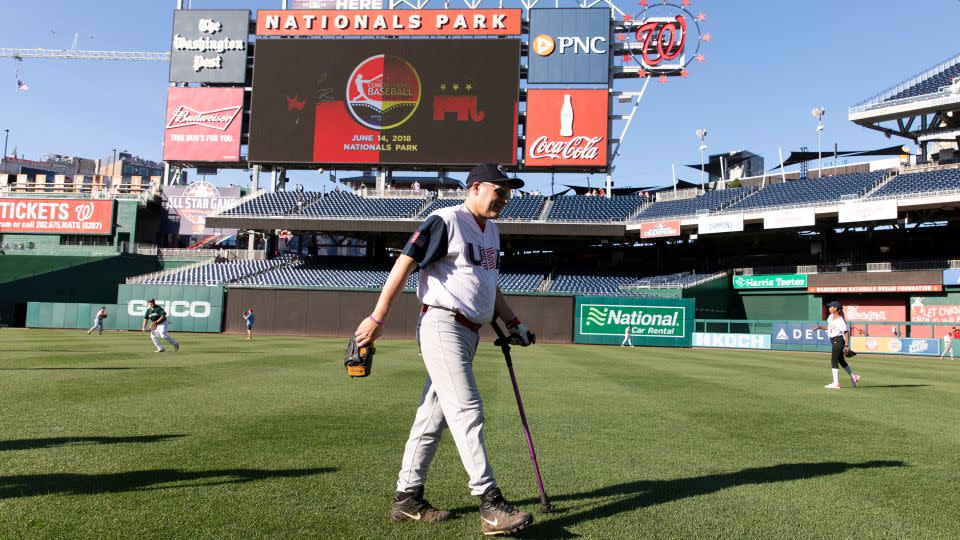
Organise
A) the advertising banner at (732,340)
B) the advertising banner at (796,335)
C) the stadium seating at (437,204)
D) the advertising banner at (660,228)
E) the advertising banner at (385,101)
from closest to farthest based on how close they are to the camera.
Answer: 1. the advertising banner at (796,335)
2. the advertising banner at (732,340)
3. the advertising banner at (660,228)
4. the advertising banner at (385,101)
5. the stadium seating at (437,204)

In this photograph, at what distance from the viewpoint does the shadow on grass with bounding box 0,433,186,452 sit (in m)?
5.76

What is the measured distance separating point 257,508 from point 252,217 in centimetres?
4098

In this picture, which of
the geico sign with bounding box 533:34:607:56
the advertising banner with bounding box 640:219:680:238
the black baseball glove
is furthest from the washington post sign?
the black baseball glove

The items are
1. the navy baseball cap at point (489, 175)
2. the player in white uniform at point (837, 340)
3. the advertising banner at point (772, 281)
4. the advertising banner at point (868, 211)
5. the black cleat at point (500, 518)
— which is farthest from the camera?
the advertising banner at point (772, 281)

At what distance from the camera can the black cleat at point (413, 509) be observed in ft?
13.4

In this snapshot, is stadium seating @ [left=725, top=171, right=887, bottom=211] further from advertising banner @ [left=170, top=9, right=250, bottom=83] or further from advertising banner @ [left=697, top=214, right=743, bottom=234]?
advertising banner @ [left=170, top=9, right=250, bottom=83]

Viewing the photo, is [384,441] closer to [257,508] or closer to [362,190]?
[257,508]

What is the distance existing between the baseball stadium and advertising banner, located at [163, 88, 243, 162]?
178mm

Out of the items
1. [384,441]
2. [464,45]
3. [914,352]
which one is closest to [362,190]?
[464,45]

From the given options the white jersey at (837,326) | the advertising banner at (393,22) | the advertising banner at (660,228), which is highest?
the advertising banner at (393,22)

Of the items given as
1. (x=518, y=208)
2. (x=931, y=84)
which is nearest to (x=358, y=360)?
(x=518, y=208)

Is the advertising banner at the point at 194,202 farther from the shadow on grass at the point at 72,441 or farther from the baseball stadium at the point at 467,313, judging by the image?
the shadow on grass at the point at 72,441

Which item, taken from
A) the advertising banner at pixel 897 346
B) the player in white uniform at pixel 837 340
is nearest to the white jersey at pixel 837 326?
the player in white uniform at pixel 837 340

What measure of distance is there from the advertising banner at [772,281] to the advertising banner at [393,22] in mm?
19704
